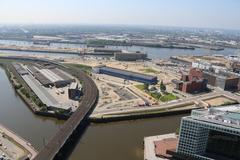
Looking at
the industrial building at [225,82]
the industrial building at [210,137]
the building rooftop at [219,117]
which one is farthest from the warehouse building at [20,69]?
the building rooftop at [219,117]

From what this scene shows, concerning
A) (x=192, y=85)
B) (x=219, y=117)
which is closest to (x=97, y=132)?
(x=219, y=117)

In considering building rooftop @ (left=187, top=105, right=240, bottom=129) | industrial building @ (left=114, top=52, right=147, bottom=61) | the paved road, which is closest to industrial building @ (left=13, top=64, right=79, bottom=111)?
the paved road

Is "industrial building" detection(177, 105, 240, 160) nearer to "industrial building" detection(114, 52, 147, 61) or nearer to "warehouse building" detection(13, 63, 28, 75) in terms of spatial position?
"warehouse building" detection(13, 63, 28, 75)

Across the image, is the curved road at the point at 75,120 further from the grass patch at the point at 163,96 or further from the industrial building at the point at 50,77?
the grass patch at the point at 163,96

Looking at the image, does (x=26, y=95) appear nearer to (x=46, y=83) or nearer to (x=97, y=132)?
(x=46, y=83)

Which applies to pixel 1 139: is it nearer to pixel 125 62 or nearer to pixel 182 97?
pixel 182 97
